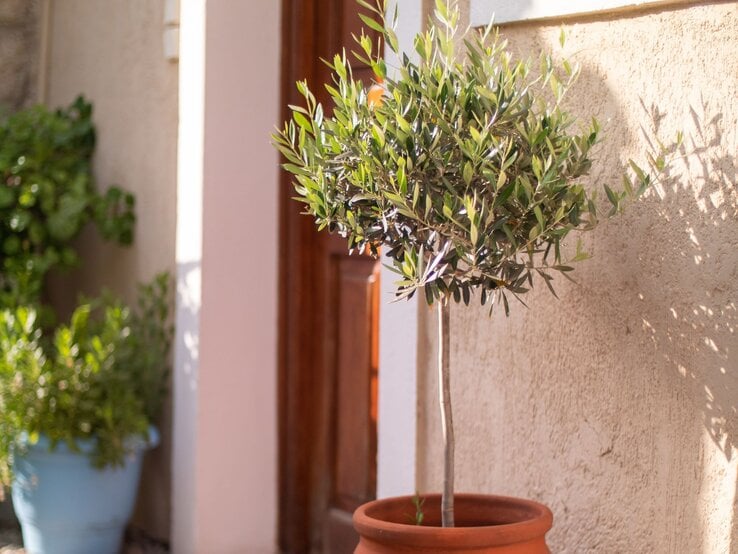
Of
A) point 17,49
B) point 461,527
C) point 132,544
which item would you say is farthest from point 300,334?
point 17,49

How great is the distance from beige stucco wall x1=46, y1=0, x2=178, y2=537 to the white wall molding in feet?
6.14

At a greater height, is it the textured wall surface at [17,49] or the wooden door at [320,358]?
the textured wall surface at [17,49]

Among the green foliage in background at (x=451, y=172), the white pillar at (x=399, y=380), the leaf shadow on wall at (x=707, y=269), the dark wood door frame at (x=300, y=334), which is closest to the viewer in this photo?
the green foliage in background at (x=451, y=172)

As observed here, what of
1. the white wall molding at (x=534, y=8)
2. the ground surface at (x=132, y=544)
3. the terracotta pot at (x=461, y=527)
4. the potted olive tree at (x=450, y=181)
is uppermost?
the white wall molding at (x=534, y=8)

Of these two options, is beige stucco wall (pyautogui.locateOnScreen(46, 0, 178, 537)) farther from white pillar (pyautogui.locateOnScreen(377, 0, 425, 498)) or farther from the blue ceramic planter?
white pillar (pyautogui.locateOnScreen(377, 0, 425, 498))

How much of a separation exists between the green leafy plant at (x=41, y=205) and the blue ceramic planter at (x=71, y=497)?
84 cm

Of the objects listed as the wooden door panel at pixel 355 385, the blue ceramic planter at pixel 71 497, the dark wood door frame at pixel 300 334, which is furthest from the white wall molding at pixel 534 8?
the blue ceramic planter at pixel 71 497

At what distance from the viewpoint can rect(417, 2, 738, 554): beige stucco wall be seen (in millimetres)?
2607

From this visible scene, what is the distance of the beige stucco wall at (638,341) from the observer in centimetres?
261

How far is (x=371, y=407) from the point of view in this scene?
4234mm

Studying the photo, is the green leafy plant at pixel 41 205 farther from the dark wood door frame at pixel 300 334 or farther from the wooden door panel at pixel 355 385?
the wooden door panel at pixel 355 385

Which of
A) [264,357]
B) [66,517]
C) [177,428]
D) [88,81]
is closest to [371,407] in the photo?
[264,357]

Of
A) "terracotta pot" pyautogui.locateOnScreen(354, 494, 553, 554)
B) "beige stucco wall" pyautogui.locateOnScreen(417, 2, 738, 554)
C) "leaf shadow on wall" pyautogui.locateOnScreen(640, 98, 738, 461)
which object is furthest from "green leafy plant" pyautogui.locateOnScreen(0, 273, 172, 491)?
"leaf shadow on wall" pyautogui.locateOnScreen(640, 98, 738, 461)

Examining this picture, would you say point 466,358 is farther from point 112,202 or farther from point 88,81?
point 88,81
